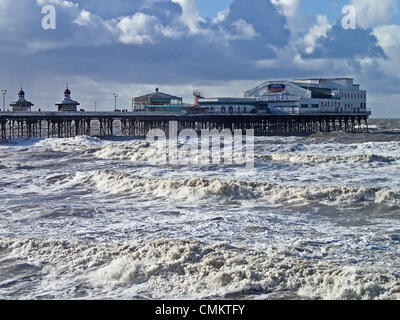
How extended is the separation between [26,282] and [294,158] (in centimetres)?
2632

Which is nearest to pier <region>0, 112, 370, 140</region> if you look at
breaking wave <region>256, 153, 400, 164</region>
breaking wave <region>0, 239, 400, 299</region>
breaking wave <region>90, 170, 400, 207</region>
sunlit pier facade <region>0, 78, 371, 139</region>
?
sunlit pier facade <region>0, 78, 371, 139</region>

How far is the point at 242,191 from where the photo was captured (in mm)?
25969

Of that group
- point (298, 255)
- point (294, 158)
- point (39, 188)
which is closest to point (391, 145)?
point (294, 158)

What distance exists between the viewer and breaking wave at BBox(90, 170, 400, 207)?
23.8 metres

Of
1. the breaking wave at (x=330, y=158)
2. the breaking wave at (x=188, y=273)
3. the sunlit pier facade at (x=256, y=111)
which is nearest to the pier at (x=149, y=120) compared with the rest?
the sunlit pier facade at (x=256, y=111)

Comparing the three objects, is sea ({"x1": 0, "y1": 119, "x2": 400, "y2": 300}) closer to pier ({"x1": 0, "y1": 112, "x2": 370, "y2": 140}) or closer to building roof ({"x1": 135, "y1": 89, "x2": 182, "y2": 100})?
pier ({"x1": 0, "y1": 112, "x2": 370, "y2": 140})

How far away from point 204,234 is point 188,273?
364 centimetres

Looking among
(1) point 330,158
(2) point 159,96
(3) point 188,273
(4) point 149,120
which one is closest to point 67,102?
(4) point 149,120

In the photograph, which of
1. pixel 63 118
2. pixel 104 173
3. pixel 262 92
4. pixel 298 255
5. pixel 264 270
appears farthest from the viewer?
pixel 262 92

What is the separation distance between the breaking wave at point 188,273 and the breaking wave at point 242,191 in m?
8.63

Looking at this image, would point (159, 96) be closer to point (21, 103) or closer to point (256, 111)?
point (256, 111)

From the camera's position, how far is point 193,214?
71.6 feet
